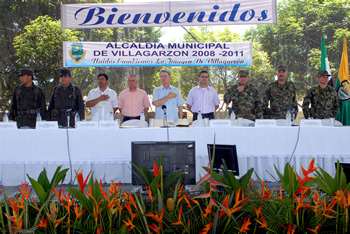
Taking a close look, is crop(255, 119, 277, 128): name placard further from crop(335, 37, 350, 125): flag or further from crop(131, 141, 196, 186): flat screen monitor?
crop(335, 37, 350, 125): flag

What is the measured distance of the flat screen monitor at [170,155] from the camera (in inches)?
83.0

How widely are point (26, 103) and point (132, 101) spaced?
59.1 inches

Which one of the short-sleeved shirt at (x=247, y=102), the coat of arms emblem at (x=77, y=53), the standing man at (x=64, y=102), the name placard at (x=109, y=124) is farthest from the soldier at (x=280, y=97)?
the coat of arms emblem at (x=77, y=53)

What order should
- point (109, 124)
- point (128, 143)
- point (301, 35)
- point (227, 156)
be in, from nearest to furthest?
1. point (227, 156)
2. point (128, 143)
3. point (109, 124)
4. point (301, 35)

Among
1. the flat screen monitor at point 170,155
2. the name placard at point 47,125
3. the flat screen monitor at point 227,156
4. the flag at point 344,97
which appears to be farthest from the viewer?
the flag at point 344,97

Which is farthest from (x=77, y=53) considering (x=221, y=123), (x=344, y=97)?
(x=344, y=97)

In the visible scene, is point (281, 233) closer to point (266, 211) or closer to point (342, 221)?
point (266, 211)

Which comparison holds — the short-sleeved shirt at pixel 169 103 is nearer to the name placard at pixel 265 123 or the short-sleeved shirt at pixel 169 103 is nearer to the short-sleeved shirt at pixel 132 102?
the short-sleeved shirt at pixel 132 102

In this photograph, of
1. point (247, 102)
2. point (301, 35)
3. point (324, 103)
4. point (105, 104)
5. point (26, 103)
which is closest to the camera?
point (26, 103)

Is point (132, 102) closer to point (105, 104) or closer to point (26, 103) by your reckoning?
point (105, 104)

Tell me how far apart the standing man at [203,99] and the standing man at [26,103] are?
225cm

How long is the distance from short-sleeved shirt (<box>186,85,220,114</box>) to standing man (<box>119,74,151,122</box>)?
77cm

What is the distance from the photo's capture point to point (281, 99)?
4195mm

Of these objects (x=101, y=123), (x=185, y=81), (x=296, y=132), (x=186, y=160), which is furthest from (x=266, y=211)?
(x=185, y=81)
